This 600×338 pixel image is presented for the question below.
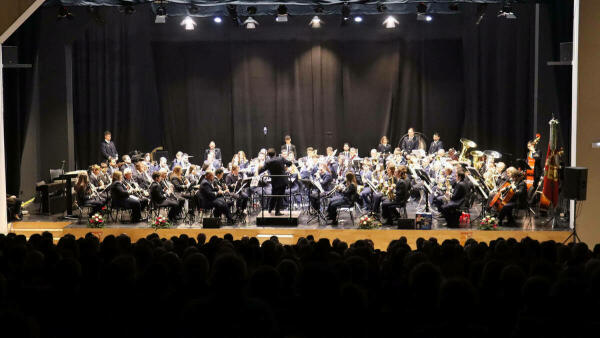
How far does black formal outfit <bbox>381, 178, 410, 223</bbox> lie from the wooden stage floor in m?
0.65

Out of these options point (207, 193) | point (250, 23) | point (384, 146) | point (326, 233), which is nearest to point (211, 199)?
point (207, 193)

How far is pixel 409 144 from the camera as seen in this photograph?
2047 cm

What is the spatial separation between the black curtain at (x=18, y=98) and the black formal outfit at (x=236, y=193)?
20.2 feet

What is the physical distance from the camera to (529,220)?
1434 centimetres

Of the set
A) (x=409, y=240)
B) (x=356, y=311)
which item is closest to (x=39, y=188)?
(x=409, y=240)

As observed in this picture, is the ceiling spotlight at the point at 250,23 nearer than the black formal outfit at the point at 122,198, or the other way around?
the black formal outfit at the point at 122,198

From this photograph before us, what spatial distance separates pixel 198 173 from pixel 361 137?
747cm

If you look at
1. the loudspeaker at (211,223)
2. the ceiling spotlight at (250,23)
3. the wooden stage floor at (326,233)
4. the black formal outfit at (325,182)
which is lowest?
the wooden stage floor at (326,233)

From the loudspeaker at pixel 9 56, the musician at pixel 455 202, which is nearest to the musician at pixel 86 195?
the loudspeaker at pixel 9 56

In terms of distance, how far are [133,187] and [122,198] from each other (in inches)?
31.1

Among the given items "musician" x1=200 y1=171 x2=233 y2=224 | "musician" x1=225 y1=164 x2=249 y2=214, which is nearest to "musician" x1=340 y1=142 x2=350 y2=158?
"musician" x1=225 y1=164 x2=249 y2=214

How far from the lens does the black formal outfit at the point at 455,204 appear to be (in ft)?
45.0

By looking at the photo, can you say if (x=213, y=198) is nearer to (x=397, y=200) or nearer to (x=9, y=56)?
(x=397, y=200)

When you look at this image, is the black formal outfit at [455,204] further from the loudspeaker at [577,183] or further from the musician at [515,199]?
the loudspeaker at [577,183]
